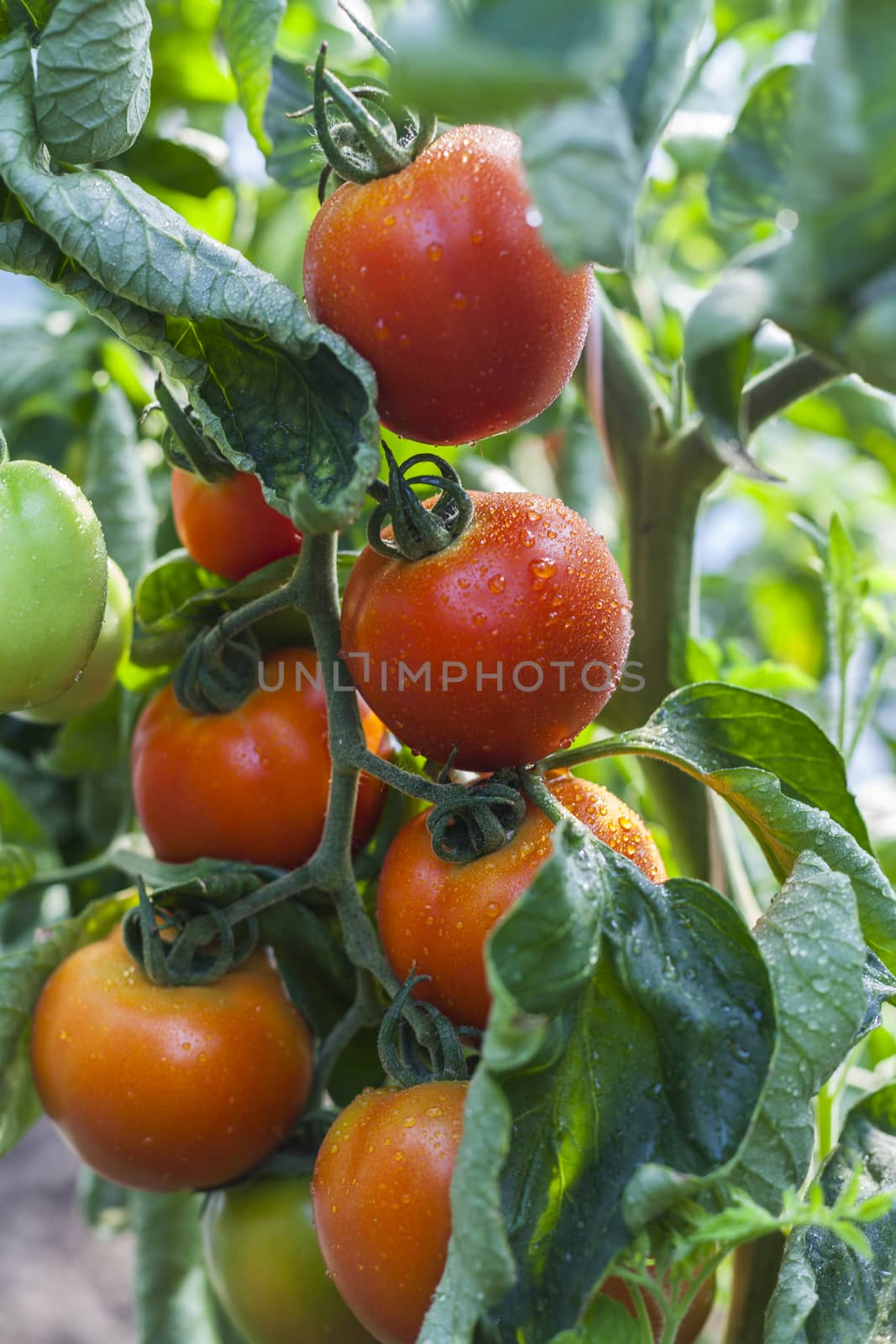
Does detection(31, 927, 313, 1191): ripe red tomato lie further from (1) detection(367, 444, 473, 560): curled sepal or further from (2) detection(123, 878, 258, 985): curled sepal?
(1) detection(367, 444, 473, 560): curled sepal

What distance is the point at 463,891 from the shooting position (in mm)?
449

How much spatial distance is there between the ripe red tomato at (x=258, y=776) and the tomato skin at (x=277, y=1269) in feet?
0.53

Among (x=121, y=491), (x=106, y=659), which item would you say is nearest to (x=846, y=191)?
(x=106, y=659)

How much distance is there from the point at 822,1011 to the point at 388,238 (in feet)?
0.95

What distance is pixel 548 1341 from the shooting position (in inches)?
14.6

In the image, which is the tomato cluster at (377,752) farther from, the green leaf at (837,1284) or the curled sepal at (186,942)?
Answer: the green leaf at (837,1284)

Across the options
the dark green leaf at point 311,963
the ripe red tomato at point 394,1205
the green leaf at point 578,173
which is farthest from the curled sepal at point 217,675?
the green leaf at point 578,173

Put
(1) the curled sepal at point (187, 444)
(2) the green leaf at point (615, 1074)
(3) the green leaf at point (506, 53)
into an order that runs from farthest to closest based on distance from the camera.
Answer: (1) the curled sepal at point (187, 444) → (2) the green leaf at point (615, 1074) → (3) the green leaf at point (506, 53)

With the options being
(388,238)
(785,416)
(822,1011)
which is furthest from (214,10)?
(822,1011)

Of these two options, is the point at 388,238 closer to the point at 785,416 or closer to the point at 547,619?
the point at 547,619

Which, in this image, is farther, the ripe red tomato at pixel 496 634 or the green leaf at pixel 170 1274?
the green leaf at pixel 170 1274

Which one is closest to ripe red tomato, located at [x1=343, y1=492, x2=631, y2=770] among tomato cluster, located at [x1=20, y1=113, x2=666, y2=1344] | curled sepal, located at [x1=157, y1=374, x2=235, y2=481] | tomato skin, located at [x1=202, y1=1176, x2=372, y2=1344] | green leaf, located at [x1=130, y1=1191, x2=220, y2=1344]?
tomato cluster, located at [x1=20, y1=113, x2=666, y2=1344]

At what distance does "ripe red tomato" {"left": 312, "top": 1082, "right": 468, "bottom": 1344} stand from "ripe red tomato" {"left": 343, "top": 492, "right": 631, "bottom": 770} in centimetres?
13

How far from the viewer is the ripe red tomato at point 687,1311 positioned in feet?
1.38
